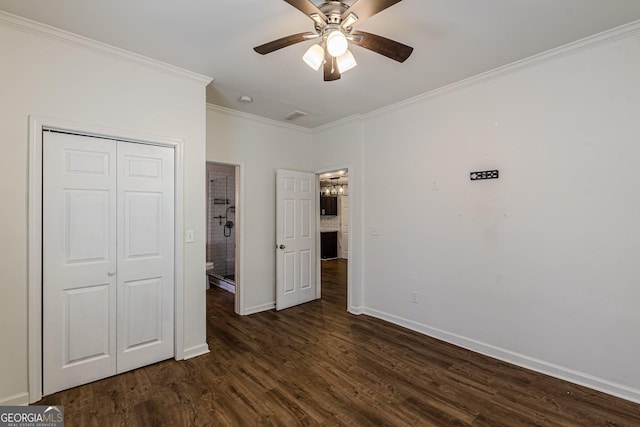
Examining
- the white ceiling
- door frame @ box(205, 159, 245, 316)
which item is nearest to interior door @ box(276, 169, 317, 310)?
door frame @ box(205, 159, 245, 316)

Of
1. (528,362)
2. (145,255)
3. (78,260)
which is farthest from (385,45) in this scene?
(528,362)

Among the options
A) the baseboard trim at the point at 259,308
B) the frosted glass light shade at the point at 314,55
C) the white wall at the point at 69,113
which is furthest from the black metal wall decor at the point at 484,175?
the baseboard trim at the point at 259,308

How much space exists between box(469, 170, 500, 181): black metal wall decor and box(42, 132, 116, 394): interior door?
3389mm

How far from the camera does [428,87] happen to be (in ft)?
10.7

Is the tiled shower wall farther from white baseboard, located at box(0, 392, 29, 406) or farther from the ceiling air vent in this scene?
white baseboard, located at box(0, 392, 29, 406)

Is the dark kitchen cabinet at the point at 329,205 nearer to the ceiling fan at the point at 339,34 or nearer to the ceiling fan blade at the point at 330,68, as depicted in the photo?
the ceiling fan blade at the point at 330,68

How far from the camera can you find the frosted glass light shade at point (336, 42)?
1801 mm

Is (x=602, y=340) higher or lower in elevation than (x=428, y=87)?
lower

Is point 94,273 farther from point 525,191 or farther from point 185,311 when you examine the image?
point 525,191

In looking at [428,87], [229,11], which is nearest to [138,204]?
[229,11]

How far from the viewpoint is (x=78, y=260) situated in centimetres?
241

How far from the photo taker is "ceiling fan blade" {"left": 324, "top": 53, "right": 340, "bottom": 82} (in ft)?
6.87

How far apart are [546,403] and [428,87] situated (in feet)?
9.94

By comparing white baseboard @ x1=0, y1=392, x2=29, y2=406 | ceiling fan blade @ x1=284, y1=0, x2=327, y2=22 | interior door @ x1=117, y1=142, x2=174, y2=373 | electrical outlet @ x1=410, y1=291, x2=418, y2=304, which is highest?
ceiling fan blade @ x1=284, y1=0, x2=327, y2=22
